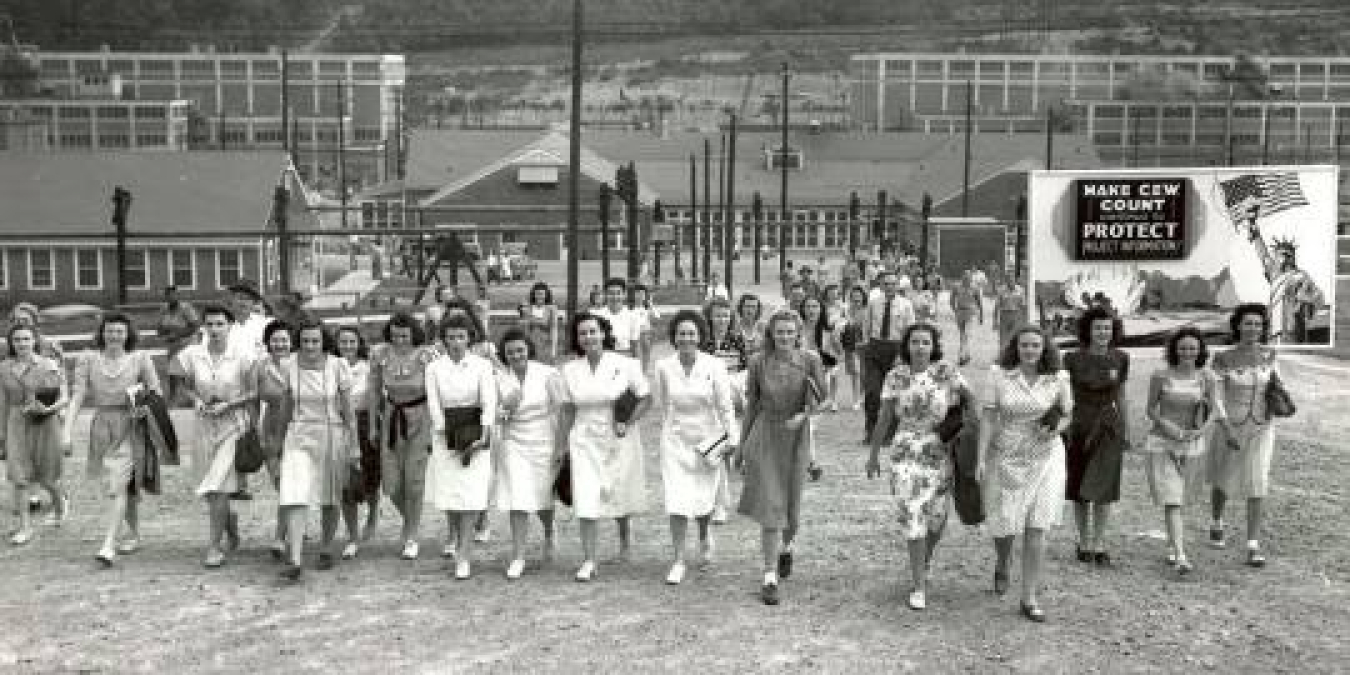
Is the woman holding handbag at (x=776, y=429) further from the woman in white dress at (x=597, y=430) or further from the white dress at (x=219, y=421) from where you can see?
the white dress at (x=219, y=421)

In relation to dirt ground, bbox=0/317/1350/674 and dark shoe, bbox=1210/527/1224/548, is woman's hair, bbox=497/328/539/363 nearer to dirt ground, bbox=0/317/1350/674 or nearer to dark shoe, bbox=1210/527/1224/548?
dirt ground, bbox=0/317/1350/674

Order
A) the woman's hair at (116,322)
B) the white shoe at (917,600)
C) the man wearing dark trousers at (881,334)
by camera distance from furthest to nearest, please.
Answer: the man wearing dark trousers at (881,334) < the woman's hair at (116,322) < the white shoe at (917,600)

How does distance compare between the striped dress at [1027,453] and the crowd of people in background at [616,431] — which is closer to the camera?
the striped dress at [1027,453]

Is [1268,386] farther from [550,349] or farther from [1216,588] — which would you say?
[550,349]

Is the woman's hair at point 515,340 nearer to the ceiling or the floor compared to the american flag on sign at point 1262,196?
nearer to the floor

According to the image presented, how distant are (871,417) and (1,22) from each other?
152393mm

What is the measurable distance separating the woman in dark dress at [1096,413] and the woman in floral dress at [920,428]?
4.90ft

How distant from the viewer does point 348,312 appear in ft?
140

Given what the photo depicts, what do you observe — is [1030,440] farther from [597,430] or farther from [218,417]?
[218,417]

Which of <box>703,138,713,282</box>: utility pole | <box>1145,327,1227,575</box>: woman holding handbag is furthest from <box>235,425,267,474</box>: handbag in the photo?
<box>703,138,713,282</box>: utility pole

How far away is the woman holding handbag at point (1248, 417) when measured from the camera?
11703mm

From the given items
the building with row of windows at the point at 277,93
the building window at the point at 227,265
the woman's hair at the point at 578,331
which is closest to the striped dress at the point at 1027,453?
the woman's hair at the point at 578,331

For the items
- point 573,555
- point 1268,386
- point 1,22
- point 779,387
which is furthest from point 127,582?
point 1,22

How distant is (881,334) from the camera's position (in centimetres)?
1842
